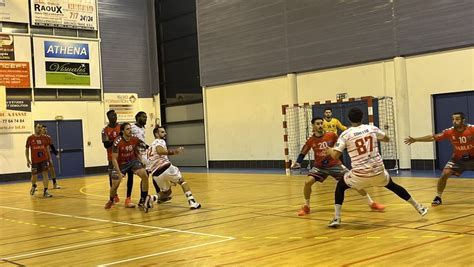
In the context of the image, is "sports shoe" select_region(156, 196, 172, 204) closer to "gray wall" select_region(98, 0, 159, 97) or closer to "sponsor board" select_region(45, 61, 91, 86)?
"sponsor board" select_region(45, 61, 91, 86)

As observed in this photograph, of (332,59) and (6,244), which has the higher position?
(332,59)

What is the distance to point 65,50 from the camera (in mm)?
26531

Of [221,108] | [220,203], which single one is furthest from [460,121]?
[221,108]

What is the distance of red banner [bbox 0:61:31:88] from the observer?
24.3 m

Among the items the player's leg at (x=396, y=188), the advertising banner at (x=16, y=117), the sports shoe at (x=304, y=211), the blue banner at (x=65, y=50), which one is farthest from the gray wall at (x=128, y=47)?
the player's leg at (x=396, y=188)

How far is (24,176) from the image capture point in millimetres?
25281

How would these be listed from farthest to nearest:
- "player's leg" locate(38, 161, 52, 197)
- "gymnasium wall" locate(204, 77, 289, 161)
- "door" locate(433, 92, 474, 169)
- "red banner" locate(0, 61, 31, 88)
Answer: "red banner" locate(0, 61, 31, 88), "gymnasium wall" locate(204, 77, 289, 161), "door" locate(433, 92, 474, 169), "player's leg" locate(38, 161, 52, 197)

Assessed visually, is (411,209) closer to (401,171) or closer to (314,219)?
(314,219)

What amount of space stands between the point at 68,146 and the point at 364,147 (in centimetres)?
2131

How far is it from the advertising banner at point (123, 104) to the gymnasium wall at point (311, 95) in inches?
178

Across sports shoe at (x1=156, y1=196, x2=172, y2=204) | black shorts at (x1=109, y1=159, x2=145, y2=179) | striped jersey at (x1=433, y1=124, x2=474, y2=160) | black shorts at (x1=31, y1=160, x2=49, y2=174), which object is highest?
striped jersey at (x1=433, y1=124, x2=474, y2=160)

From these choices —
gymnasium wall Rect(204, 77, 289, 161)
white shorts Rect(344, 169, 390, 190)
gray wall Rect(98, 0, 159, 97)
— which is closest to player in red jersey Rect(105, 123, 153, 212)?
white shorts Rect(344, 169, 390, 190)

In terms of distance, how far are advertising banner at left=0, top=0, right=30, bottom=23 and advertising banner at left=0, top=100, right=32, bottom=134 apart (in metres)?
3.71

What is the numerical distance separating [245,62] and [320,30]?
426cm
